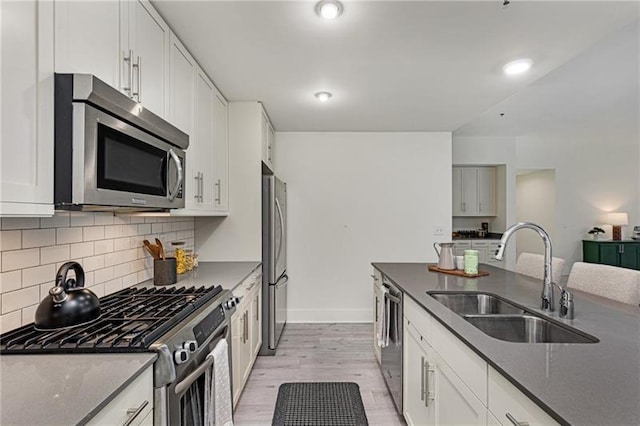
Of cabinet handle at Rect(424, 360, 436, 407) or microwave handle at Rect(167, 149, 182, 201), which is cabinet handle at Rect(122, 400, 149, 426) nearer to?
microwave handle at Rect(167, 149, 182, 201)

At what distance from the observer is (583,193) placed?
6816 millimetres

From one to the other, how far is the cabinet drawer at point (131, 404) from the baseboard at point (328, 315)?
344 centimetres

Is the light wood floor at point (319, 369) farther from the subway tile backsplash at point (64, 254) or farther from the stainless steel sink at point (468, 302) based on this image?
the subway tile backsplash at point (64, 254)

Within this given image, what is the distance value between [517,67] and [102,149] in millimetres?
2655

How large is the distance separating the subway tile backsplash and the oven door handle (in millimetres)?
682

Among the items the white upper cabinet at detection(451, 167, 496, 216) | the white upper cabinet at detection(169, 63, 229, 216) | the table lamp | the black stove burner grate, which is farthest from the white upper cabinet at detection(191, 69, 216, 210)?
the table lamp

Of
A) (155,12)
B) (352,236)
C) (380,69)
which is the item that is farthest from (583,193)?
(155,12)

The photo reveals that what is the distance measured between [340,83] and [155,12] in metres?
1.45

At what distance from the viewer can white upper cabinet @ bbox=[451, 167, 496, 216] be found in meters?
5.93

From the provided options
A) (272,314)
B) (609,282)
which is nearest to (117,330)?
(272,314)

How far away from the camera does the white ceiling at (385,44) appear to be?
179 cm

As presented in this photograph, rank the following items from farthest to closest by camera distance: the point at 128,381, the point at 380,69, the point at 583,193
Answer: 1. the point at 583,193
2. the point at 380,69
3. the point at 128,381

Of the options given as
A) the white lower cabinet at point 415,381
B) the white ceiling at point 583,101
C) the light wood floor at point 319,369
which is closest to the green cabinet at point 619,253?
the white ceiling at point 583,101

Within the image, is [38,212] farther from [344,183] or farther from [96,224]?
[344,183]
